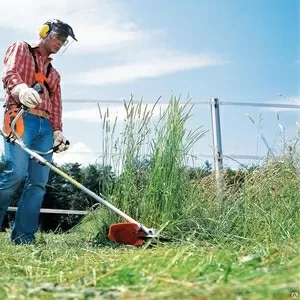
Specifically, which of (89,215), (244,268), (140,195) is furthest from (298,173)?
(244,268)

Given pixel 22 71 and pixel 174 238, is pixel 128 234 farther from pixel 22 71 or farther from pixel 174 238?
pixel 22 71

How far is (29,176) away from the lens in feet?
12.9

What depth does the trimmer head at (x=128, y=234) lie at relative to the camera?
364 cm

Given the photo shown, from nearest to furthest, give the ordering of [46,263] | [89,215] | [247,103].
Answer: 1. [46,263]
2. [89,215]
3. [247,103]

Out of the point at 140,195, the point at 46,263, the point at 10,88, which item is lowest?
the point at 46,263

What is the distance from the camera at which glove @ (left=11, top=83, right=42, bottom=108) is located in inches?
141

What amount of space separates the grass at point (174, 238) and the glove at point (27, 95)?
0.74m

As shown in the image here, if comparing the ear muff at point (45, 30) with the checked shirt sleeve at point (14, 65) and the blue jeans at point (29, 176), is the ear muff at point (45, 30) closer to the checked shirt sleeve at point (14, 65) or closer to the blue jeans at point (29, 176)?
the checked shirt sleeve at point (14, 65)

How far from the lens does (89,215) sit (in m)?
4.49

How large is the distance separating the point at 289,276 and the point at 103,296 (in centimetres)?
36

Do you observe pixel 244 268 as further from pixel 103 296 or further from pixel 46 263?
pixel 46 263

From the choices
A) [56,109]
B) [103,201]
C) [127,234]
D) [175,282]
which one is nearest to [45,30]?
[56,109]

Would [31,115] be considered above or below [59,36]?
below

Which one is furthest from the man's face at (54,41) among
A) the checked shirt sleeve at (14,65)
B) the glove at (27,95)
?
the glove at (27,95)
